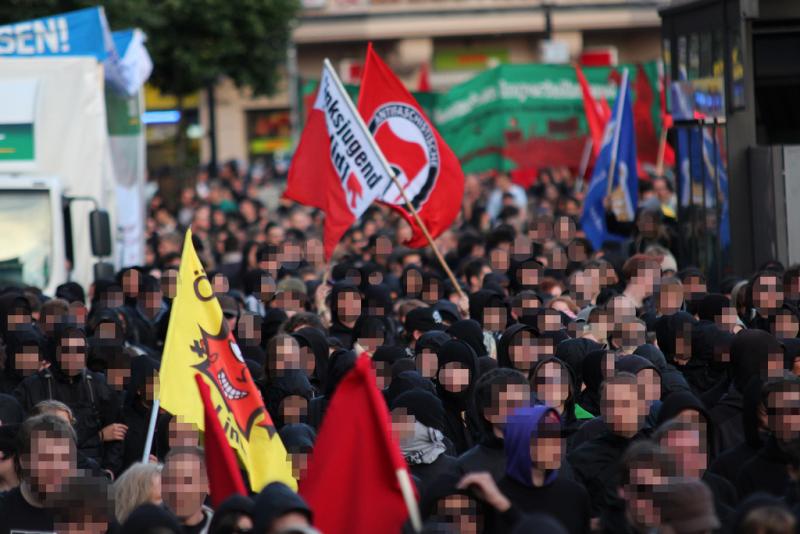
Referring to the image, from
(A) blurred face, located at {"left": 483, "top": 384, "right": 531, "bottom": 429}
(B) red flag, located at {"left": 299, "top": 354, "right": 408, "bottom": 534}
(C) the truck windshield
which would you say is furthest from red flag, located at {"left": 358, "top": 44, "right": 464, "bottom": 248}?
(B) red flag, located at {"left": 299, "top": 354, "right": 408, "bottom": 534}

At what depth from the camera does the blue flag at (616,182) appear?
731 inches

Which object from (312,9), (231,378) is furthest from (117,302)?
(312,9)

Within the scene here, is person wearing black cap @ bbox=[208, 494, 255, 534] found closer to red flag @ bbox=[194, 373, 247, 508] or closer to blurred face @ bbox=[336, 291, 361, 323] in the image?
red flag @ bbox=[194, 373, 247, 508]

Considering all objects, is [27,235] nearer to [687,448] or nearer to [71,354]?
[71,354]

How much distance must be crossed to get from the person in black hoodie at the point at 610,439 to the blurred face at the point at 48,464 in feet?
6.91

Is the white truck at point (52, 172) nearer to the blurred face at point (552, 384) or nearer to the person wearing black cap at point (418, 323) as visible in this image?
the person wearing black cap at point (418, 323)

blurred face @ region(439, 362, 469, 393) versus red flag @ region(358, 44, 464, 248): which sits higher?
red flag @ region(358, 44, 464, 248)

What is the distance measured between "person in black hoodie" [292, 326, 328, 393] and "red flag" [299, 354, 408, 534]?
4.19m

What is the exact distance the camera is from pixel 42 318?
38.9ft

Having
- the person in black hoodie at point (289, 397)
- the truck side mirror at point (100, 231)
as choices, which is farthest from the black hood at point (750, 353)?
the truck side mirror at point (100, 231)

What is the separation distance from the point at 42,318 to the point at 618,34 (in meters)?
52.7

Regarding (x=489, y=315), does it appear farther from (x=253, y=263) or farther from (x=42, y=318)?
A: (x=253, y=263)

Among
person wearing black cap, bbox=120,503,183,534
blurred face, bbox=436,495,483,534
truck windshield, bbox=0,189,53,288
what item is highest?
truck windshield, bbox=0,189,53,288

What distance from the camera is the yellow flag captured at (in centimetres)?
730
